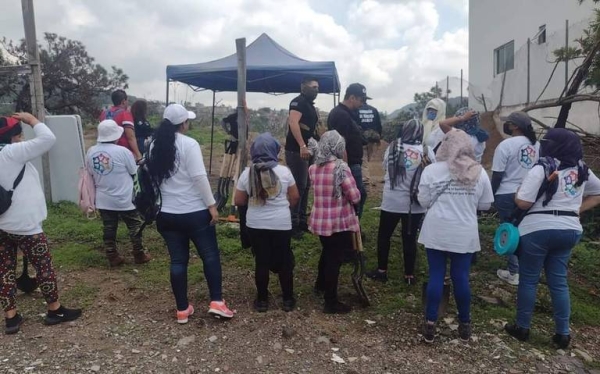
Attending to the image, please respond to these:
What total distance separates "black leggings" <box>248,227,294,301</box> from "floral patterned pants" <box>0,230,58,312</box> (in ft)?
4.91

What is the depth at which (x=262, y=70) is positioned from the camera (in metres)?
7.91

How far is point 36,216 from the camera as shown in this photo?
10.9 feet

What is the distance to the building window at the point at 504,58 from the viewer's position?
15035mm

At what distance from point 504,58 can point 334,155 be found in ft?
46.7

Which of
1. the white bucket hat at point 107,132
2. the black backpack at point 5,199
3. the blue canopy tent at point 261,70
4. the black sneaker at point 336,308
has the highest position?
the blue canopy tent at point 261,70

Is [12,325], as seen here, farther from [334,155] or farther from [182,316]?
[334,155]

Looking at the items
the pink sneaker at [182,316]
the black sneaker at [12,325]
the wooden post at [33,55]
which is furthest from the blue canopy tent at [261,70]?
the black sneaker at [12,325]

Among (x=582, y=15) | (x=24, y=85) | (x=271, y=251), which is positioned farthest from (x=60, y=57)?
(x=582, y=15)

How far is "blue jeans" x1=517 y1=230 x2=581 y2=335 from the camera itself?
10.6ft

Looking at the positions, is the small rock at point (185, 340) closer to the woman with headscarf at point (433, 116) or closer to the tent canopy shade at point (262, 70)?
the woman with headscarf at point (433, 116)

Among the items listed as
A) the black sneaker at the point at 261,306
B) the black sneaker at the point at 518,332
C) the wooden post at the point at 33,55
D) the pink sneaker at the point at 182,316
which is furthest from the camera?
the wooden post at the point at 33,55

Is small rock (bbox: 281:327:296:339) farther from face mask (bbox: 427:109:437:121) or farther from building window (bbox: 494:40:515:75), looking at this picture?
building window (bbox: 494:40:515:75)

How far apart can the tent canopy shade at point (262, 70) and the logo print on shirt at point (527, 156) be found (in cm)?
357

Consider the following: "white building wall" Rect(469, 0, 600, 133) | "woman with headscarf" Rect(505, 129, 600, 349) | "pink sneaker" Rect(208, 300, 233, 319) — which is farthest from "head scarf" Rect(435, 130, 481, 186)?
"white building wall" Rect(469, 0, 600, 133)
